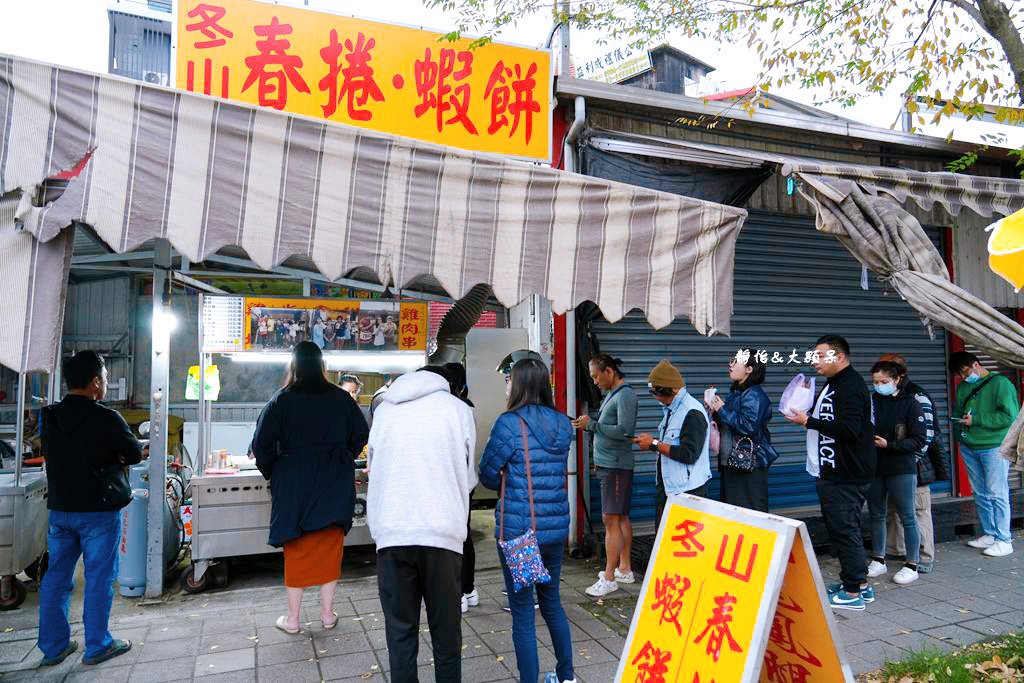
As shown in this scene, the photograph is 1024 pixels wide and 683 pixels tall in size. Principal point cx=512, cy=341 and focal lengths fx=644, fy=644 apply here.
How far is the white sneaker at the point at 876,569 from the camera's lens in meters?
6.00

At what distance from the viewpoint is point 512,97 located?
596 centimetres

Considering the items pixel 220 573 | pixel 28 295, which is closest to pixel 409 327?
pixel 220 573

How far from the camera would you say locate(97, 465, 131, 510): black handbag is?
4066 millimetres

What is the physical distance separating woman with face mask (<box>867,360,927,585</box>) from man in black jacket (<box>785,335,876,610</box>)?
3.40 feet

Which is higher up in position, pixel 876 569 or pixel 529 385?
pixel 529 385

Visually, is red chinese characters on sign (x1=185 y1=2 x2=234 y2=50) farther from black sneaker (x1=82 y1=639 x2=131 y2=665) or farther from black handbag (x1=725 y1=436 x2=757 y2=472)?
black handbag (x1=725 y1=436 x2=757 y2=472)

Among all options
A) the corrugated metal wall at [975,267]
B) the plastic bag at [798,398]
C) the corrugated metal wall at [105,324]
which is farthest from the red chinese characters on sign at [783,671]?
the corrugated metal wall at [105,324]

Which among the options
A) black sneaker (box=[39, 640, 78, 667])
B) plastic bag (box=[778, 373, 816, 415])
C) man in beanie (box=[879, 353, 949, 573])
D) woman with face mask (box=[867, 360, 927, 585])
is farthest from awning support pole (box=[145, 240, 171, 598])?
man in beanie (box=[879, 353, 949, 573])

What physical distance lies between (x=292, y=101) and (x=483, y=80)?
5.53 ft

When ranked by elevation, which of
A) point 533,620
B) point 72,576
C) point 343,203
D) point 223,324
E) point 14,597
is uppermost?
point 343,203

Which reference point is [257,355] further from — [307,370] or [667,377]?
[667,377]

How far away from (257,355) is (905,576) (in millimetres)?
6322

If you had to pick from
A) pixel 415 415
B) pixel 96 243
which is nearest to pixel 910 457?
pixel 415 415

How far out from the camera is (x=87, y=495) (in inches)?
158
